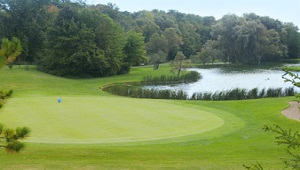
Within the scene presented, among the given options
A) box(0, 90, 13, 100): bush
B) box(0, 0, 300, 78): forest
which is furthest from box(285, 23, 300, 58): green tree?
box(0, 90, 13, 100): bush

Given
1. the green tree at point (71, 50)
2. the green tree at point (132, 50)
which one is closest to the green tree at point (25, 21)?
the green tree at point (71, 50)

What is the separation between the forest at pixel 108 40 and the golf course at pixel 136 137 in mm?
13929

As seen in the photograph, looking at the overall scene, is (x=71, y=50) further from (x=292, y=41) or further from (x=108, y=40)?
(x=292, y=41)

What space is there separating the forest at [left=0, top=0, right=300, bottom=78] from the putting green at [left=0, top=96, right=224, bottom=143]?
13.0 metres

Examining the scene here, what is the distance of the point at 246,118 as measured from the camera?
1432 centimetres

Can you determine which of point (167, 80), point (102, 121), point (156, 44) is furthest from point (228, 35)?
point (102, 121)

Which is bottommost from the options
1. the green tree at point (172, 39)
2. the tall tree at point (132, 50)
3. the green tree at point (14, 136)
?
the green tree at point (14, 136)

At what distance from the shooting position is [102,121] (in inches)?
445

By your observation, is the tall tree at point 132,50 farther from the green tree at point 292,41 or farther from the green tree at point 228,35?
the green tree at point 292,41

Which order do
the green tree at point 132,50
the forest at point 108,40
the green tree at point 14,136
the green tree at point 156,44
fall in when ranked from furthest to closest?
1. the green tree at point 156,44
2. the green tree at point 132,50
3. the forest at point 108,40
4. the green tree at point 14,136

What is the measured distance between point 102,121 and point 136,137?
193 centimetres

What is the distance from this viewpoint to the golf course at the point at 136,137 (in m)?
7.47

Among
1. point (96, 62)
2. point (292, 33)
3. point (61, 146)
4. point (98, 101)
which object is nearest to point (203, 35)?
point (292, 33)

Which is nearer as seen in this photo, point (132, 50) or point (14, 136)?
point (14, 136)
